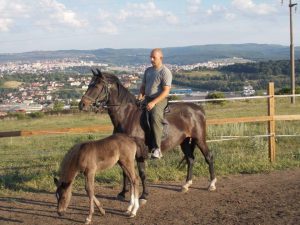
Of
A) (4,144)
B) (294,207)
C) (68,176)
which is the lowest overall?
(4,144)

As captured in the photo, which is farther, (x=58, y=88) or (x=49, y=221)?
(x=58, y=88)

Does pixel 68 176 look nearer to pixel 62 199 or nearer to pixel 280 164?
pixel 62 199

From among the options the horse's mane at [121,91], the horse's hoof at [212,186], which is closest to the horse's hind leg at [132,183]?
the horse's mane at [121,91]

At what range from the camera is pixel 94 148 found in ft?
21.4

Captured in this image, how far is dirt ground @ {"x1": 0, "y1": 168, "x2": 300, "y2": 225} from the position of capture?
6.46 meters

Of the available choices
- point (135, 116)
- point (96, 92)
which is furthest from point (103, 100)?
point (135, 116)

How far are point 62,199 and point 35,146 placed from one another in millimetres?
11583

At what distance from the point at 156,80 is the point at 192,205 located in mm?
2118

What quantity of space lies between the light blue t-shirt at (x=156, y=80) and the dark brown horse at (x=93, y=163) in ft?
3.38

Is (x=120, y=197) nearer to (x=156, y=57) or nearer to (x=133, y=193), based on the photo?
(x=133, y=193)

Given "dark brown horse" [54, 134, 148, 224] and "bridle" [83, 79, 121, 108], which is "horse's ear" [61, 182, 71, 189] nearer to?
"dark brown horse" [54, 134, 148, 224]

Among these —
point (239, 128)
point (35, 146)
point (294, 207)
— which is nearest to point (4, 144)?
point (35, 146)

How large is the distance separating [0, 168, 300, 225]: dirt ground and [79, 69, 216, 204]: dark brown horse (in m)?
0.38

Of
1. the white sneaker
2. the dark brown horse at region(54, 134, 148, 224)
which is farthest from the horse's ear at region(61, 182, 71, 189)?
the white sneaker
